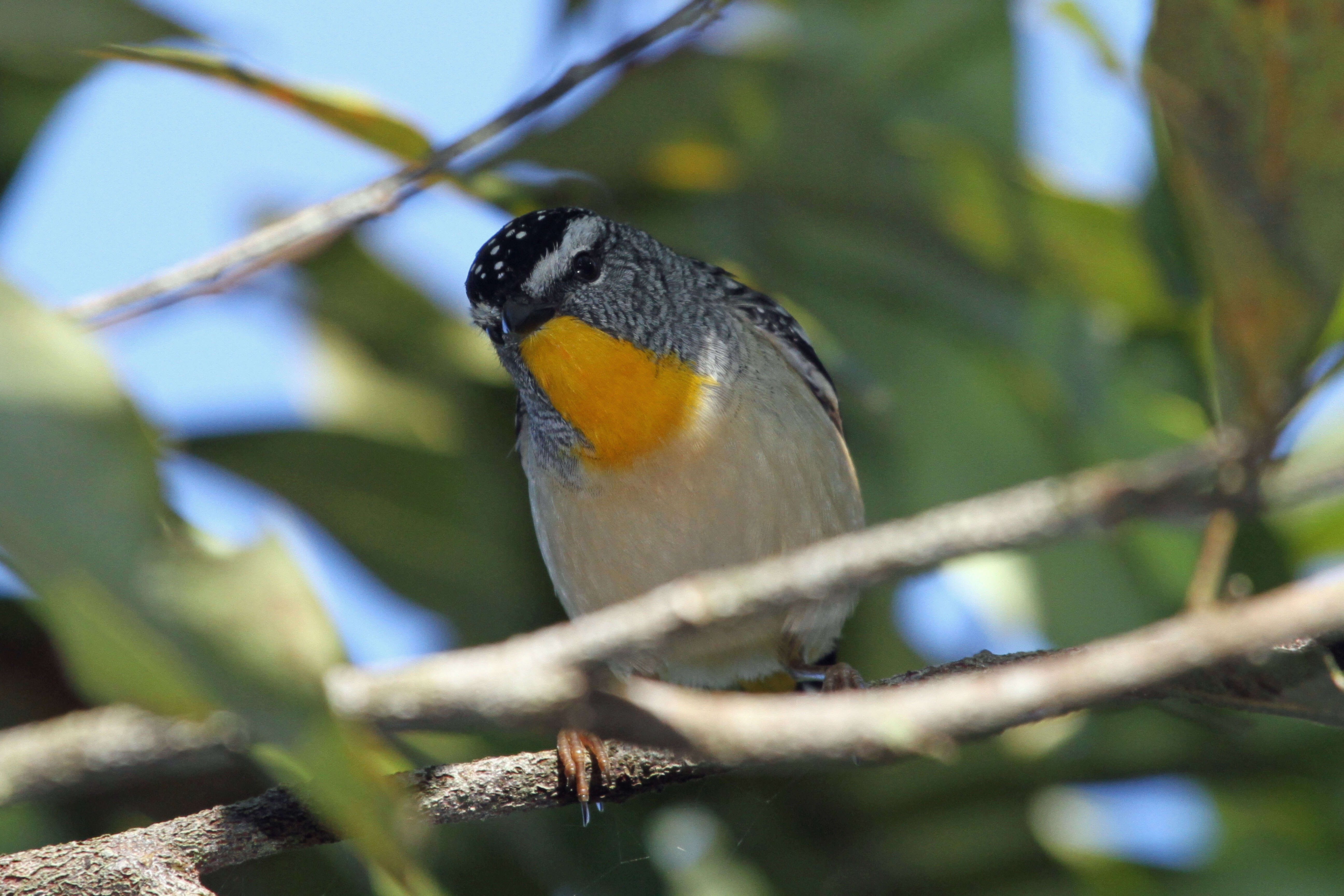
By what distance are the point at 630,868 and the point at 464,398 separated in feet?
6.73

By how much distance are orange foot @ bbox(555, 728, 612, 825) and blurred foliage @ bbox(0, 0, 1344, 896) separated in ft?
0.89

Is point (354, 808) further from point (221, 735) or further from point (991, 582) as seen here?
point (991, 582)

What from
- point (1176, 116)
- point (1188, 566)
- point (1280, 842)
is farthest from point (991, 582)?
point (1176, 116)

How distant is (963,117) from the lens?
14.1 ft

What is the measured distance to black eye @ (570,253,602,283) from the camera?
4.19 meters

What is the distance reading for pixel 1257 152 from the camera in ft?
7.56

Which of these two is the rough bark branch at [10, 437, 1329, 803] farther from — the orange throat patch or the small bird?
the orange throat patch

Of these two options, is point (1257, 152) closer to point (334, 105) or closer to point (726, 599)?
point (726, 599)

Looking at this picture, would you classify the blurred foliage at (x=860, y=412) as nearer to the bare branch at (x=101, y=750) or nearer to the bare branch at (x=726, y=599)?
the bare branch at (x=101, y=750)

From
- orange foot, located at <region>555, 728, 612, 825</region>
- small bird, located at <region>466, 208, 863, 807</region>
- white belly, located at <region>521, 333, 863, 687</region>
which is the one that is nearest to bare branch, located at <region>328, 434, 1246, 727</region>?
orange foot, located at <region>555, 728, 612, 825</region>

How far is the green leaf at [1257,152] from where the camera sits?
211cm

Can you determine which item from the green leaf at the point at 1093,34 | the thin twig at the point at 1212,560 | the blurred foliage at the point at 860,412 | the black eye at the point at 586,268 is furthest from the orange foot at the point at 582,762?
the green leaf at the point at 1093,34

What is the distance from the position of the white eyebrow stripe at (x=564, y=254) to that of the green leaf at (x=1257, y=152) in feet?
6.89

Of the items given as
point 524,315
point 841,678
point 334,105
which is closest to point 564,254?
point 524,315
